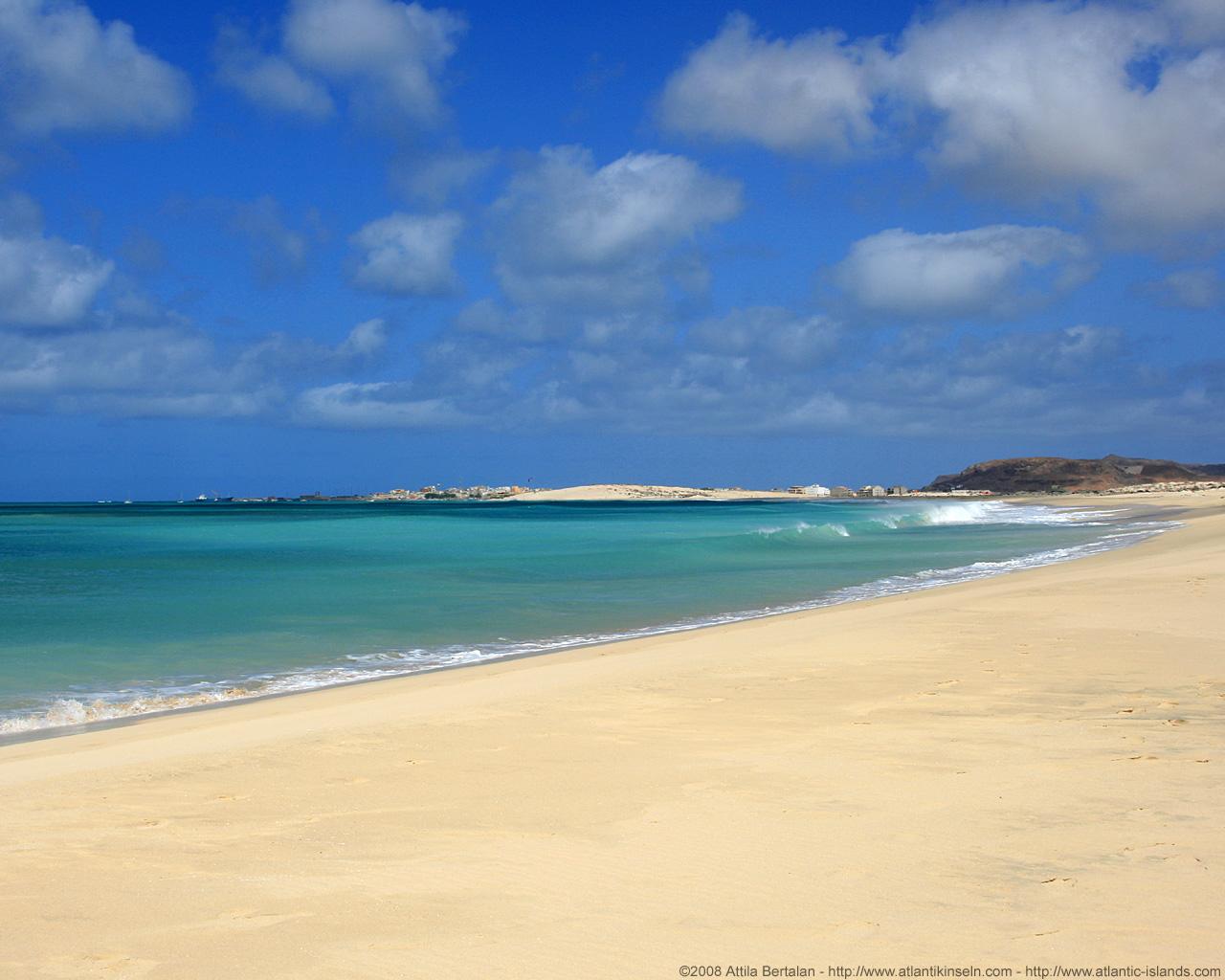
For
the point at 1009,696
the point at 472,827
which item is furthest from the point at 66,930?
the point at 1009,696

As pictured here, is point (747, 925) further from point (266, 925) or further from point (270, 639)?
point (270, 639)

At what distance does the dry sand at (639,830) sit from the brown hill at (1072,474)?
14075 cm

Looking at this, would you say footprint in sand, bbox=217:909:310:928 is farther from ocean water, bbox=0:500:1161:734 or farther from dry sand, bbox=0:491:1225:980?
ocean water, bbox=0:500:1161:734

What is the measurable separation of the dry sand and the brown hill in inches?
5541

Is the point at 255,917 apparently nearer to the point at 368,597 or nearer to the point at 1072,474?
the point at 368,597

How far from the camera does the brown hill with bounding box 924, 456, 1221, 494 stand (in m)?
140

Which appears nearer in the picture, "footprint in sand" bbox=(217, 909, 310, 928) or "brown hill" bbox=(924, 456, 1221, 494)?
"footprint in sand" bbox=(217, 909, 310, 928)

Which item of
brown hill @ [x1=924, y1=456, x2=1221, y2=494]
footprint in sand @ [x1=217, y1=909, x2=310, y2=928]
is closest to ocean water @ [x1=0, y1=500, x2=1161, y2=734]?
footprint in sand @ [x1=217, y1=909, x2=310, y2=928]

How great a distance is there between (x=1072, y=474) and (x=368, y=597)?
145m

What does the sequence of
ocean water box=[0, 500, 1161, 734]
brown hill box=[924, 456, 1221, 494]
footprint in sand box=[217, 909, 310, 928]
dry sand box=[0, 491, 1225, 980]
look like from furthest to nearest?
brown hill box=[924, 456, 1221, 494]
ocean water box=[0, 500, 1161, 734]
footprint in sand box=[217, 909, 310, 928]
dry sand box=[0, 491, 1225, 980]

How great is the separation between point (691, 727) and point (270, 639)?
8973 mm

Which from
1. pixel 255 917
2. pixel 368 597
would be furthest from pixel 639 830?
pixel 368 597

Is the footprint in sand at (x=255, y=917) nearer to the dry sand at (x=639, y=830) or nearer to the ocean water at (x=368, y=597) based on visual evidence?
the dry sand at (x=639, y=830)

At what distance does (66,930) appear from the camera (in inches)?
148
